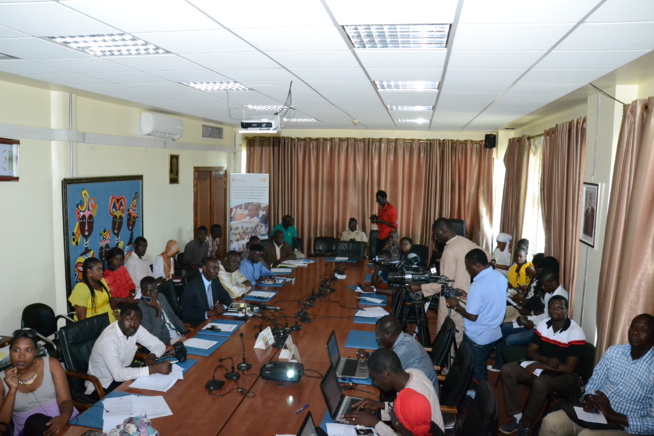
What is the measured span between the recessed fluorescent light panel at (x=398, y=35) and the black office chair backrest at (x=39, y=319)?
13.2 ft

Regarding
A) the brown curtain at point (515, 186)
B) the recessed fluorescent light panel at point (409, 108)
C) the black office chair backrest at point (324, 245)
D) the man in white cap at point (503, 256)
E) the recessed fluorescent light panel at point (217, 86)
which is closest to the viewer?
the recessed fluorescent light panel at point (217, 86)

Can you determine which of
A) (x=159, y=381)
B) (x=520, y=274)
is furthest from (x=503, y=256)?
(x=159, y=381)

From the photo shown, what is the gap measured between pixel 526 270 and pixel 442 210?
3.90 meters

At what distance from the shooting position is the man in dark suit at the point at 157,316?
177 inches

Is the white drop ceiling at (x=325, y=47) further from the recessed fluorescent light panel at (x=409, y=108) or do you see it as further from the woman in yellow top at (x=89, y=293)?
the woman in yellow top at (x=89, y=293)

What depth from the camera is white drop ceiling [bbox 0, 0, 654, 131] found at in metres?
2.34

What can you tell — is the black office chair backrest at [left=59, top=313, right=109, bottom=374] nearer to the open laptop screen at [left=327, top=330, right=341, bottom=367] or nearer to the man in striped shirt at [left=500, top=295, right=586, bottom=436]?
the open laptop screen at [left=327, top=330, right=341, bottom=367]

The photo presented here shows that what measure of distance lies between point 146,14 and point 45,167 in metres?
3.67

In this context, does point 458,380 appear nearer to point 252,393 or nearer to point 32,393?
point 252,393

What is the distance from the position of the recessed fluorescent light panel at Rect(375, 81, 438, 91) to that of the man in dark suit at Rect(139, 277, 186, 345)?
2.73 meters

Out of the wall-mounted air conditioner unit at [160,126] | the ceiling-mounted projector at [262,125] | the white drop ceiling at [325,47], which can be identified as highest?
the white drop ceiling at [325,47]

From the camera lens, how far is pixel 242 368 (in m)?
3.58

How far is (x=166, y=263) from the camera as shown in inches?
285

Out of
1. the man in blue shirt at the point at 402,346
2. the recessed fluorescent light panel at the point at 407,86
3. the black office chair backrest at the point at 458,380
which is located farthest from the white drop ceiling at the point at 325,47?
the black office chair backrest at the point at 458,380
